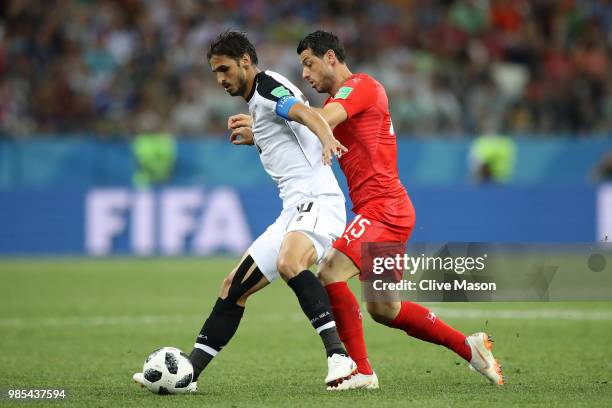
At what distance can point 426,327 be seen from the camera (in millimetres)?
6684

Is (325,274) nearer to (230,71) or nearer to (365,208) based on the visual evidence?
(365,208)

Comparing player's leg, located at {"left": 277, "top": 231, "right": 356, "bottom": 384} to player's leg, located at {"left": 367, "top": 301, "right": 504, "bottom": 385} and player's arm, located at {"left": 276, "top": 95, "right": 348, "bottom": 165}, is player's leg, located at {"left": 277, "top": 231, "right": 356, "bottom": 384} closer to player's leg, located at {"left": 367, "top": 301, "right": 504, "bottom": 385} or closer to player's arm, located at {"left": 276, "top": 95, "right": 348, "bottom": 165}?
player's leg, located at {"left": 367, "top": 301, "right": 504, "bottom": 385}

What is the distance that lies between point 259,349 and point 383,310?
2.37m

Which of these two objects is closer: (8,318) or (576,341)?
(576,341)

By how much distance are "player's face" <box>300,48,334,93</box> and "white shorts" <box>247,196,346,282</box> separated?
75cm

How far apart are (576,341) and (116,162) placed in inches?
392

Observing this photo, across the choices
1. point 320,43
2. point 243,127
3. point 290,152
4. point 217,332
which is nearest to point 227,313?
point 217,332

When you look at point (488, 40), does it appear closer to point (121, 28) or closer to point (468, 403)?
point (121, 28)

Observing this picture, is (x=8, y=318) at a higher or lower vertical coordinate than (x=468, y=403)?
higher

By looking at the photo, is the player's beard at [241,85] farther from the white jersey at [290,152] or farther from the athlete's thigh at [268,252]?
the athlete's thigh at [268,252]

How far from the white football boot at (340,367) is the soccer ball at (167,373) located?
83 cm

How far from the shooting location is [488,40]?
68.5 ft

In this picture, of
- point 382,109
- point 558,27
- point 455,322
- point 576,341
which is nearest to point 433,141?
point 558,27

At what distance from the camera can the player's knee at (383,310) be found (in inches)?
258
